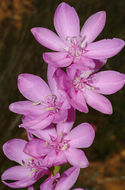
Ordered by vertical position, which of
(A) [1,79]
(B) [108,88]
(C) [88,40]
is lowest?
(A) [1,79]

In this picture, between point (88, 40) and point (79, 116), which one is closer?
point (88, 40)

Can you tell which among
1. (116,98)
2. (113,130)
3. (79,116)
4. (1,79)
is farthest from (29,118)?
(113,130)

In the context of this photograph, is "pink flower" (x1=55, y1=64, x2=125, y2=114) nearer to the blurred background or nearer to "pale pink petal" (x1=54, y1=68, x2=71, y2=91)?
"pale pink petal" (x1=54, y1=68, x2=71, y2=91)

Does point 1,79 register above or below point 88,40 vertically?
below

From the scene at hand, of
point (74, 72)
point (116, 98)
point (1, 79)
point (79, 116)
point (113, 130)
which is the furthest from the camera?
point (113, 130)

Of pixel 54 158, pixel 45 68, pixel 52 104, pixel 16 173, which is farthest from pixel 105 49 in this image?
pixel 45 68

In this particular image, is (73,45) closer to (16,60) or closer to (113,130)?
(16,60)

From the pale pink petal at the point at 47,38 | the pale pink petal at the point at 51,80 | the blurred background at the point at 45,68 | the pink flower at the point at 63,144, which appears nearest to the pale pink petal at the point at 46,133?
the pink flower at the point at 63,144

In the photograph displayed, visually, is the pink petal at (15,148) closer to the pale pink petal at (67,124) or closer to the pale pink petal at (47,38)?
the pale pink petal at (67,124)
